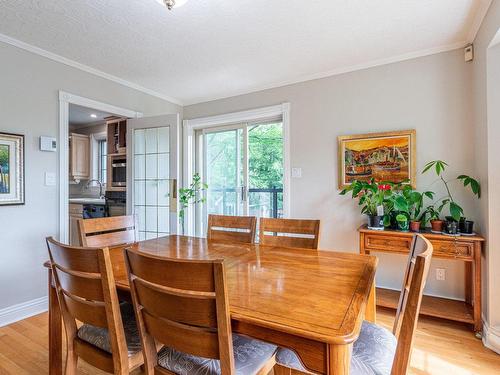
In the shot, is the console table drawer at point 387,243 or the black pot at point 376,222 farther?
the black pot at point 376,222

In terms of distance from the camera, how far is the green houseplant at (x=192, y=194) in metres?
3.80

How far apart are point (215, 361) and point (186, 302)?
14.1 inches

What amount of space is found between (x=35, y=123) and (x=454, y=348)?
12.7 feet

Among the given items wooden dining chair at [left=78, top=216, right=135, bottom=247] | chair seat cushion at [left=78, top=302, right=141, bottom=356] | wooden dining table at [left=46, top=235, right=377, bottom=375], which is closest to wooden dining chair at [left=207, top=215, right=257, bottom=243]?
wooden dining table at [left=46, top=235, right=377, bottom=375]

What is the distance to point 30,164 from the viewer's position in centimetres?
250

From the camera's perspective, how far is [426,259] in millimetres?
871

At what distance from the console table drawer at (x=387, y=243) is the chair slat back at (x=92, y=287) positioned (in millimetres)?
2090

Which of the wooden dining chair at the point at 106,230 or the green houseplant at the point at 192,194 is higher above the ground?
the green houseplant at the point at 192,194

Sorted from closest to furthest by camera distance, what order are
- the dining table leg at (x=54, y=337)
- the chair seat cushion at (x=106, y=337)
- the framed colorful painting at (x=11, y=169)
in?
the chair seat cushion at (x=106, y=337)
the dining table leg at (x=54, y=337)
the framed colorful painting at (x=11, y=169)

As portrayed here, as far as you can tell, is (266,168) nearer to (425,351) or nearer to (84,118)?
(425,351)

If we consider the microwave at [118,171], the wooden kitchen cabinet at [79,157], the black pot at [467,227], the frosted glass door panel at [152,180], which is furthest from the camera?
the wooden kitchen cabinet at [79,157]

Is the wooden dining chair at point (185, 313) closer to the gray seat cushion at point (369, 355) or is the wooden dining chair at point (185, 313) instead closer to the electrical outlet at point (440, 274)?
the gray seat cushion at point (369, 355)

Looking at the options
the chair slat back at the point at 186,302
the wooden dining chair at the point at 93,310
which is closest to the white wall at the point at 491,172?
the chair slat back at the point at 186,302

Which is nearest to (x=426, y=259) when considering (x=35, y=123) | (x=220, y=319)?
(x=220, y=319)
